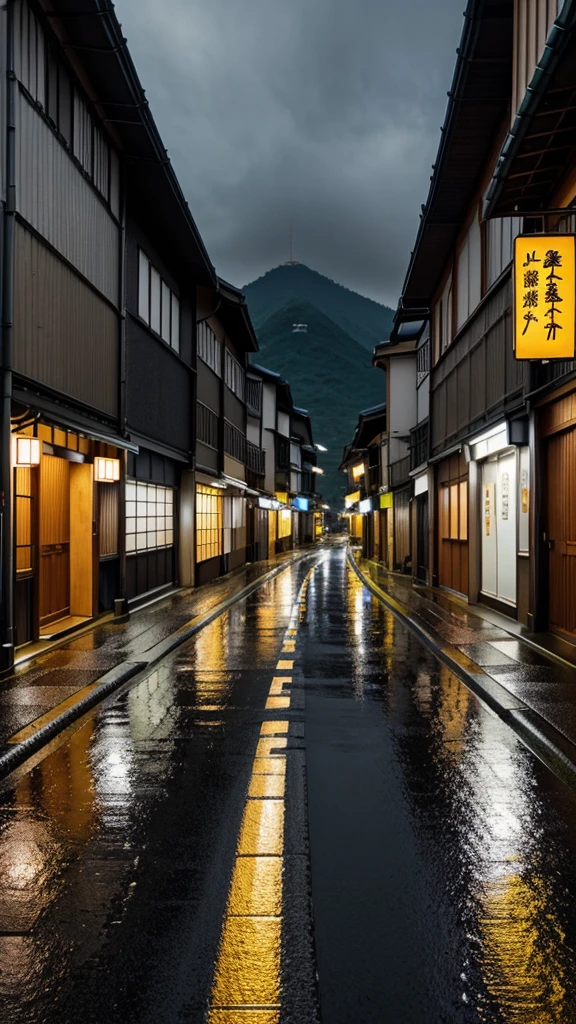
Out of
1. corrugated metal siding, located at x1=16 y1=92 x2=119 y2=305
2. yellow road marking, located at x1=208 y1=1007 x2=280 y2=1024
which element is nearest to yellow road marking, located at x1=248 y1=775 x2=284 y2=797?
yellow road marking, located at x1=208 y1=1007 x2=280 y2=1024

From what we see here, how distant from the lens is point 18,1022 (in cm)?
298

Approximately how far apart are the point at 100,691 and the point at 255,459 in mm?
37839

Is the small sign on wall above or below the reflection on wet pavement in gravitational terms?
above

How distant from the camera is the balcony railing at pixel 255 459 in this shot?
43.6 m

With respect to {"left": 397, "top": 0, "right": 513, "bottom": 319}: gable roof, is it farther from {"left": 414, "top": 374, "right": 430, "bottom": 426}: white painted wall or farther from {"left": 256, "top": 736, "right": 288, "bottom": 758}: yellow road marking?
{"left": 256, "top": 736, "right": 288, "bottom": 758}: yellow road marking

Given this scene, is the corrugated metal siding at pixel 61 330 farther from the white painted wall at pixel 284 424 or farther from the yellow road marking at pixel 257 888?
the white painted wall at pixel 284 424

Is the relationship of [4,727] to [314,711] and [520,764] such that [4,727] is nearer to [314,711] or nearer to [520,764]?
[314,711]

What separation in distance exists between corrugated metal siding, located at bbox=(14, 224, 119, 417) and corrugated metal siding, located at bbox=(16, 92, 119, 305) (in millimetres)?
360

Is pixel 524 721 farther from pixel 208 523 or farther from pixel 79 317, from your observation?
pixel 208 523

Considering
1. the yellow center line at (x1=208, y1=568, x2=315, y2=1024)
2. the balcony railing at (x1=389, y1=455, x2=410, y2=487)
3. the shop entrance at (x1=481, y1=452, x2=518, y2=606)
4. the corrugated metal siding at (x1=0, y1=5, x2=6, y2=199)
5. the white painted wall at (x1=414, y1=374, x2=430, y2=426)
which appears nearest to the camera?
the yellow center line at (x1=208, y1=568, x2=315, y2=1024)

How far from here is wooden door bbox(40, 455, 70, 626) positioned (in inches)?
530

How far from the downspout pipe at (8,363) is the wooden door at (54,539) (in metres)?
3.09

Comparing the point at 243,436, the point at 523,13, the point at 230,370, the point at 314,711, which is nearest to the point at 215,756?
the point at 314,711

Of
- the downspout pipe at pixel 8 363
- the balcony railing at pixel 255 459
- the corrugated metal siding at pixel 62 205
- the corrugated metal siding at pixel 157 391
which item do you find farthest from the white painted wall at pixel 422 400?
the downspout pipe at pixel 8 363
